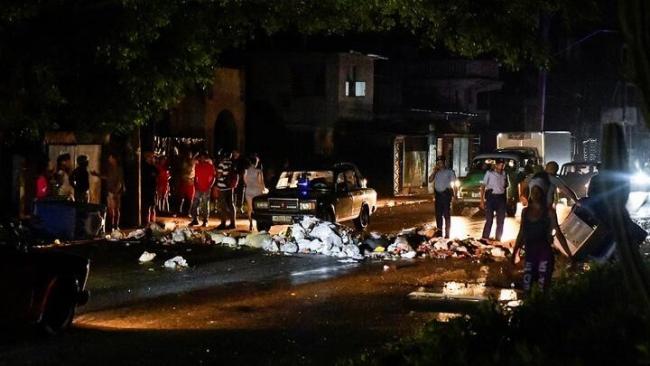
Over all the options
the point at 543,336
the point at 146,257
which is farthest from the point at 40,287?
the point at 146,257

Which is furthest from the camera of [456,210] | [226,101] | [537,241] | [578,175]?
[226,101]

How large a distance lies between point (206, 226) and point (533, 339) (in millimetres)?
18663

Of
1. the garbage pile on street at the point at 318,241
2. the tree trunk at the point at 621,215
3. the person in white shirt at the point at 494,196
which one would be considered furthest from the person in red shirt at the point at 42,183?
the tree trunk at the point at 621,215

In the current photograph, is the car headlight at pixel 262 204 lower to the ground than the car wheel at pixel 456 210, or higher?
higher

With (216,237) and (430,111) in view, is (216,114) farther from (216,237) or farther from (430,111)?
(430,111)

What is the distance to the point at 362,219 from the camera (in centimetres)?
2586

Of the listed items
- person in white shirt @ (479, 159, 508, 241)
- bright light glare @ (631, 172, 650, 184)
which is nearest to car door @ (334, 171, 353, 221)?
person in white shirt @ (479, 159, 508, 241)

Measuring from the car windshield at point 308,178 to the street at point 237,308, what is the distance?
435 centimetres

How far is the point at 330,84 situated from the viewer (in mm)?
43719

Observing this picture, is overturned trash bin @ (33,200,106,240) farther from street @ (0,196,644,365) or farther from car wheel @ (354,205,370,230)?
car wheel @ (354,205,370,230)

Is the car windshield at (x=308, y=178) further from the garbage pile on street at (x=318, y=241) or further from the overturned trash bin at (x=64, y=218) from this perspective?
the overturned trash bin at (x=64, y=218)

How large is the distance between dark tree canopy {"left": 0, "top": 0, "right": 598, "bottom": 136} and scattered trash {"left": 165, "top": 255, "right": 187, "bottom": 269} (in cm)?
260

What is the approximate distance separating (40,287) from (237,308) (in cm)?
339

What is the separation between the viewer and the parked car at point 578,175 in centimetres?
3519
